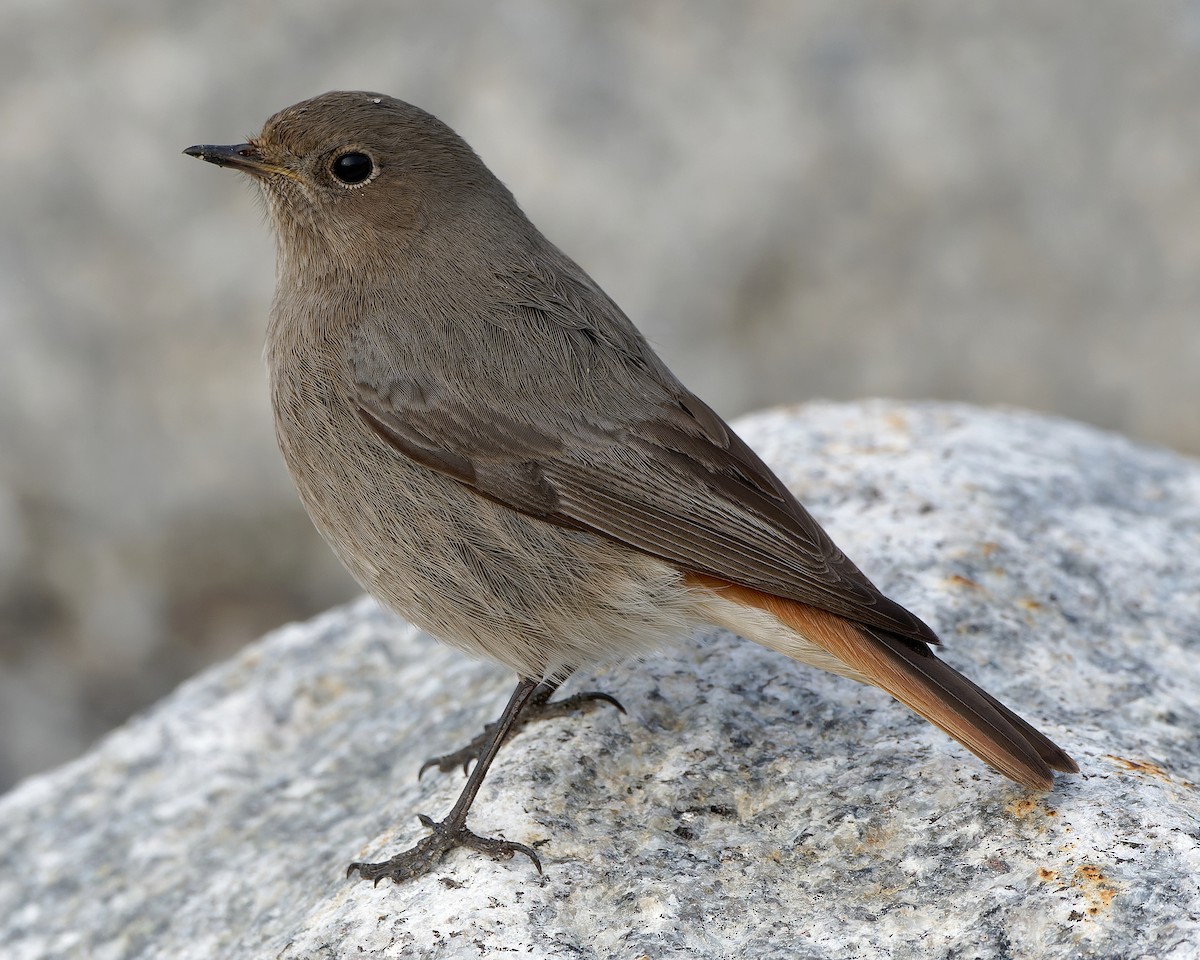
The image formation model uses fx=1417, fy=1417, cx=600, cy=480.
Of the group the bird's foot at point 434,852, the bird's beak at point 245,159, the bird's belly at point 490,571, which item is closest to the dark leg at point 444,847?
the bird's foot at point 434,852

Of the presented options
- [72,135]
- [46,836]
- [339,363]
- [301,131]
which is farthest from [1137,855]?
[72,135]

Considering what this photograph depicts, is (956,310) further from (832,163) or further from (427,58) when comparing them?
(427,58)

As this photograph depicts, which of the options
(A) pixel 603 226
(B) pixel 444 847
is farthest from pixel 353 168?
(A) pixel 603 226

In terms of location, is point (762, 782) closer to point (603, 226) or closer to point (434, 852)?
point (434, 852)

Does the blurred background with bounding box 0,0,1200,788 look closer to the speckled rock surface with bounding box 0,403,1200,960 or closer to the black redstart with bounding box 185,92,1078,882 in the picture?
the speckled rock surface with bounding box 0,403,1200,960

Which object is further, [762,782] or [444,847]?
[762,782]

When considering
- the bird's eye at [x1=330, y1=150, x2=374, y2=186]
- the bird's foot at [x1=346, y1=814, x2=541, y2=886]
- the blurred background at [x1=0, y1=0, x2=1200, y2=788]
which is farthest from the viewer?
the blurred background at [x1=0, y1=0, x2=1200, y2=788]

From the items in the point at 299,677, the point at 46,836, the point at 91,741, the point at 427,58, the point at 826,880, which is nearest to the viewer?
the point at 826,880

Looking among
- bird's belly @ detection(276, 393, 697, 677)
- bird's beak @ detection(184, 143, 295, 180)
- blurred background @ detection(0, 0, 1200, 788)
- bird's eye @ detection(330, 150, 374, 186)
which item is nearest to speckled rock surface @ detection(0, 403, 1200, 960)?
bird's belly @ detection(276, 393, 697, 677)
